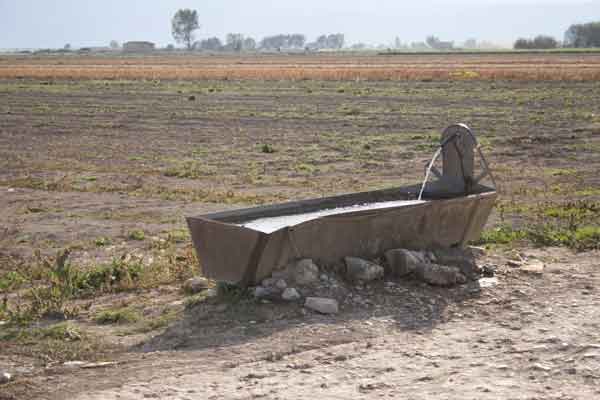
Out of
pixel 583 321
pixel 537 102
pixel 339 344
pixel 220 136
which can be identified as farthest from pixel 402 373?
pixel 537 102

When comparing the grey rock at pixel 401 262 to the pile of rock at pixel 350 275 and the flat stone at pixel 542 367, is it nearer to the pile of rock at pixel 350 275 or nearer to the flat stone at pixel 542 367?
the pile of rock at pixel 350 275

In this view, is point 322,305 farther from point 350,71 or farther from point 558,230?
point 350,71

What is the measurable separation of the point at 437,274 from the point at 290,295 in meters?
1.52

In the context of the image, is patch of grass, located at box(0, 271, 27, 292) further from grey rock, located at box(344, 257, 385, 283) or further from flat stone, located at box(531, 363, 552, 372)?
flat stone, located at box(531, 363, 552, 372)

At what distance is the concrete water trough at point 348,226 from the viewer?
7402mm

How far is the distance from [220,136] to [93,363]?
15949 mm

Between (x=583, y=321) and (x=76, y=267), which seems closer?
(x=583, y=321)

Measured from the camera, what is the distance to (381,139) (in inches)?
814

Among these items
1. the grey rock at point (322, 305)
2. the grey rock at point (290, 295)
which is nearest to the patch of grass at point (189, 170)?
the grey rock at point (290, 295)

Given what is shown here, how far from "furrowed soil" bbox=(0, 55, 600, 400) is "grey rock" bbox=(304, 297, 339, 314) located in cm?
9

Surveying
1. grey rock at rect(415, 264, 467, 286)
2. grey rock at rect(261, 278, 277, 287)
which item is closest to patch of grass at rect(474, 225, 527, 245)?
grey rock at rect(415, 264, 467, 286)

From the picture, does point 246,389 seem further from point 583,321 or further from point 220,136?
point 220,136

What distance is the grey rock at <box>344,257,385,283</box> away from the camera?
775 centimetres

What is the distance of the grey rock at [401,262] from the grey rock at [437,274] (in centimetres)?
8
